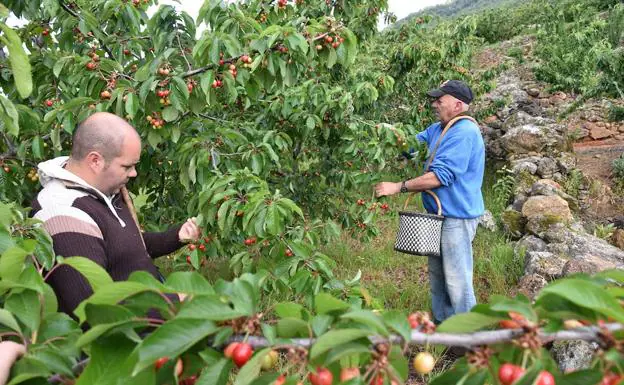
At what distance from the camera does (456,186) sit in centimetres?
349

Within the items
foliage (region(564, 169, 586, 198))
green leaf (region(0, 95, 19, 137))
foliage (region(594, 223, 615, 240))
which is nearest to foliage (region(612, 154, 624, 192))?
foliage (region(564, 169, 586, 198))

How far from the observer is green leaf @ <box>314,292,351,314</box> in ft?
2.71

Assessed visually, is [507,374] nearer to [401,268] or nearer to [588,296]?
[588,296]

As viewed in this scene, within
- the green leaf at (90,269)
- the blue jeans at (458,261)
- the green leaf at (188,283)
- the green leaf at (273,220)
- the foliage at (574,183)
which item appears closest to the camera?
the green leaf at (188,283)

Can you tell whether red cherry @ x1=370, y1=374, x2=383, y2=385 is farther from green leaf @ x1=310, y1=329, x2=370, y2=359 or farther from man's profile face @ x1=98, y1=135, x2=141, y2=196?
man's profile face @ x1=98, y1=135, x2=141, y2=196

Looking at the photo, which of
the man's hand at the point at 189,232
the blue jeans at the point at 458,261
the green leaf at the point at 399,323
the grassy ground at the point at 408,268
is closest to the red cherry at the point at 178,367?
the green leaf at the point at 399,323

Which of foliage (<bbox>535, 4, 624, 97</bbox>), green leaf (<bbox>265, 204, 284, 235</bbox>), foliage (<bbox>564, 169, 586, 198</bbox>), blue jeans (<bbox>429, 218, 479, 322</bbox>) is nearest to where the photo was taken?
green leaf (<bbox>265, 204, 284, 235</bbox>)

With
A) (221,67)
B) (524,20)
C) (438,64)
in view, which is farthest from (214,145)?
(524,20)

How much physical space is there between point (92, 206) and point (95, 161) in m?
0.20

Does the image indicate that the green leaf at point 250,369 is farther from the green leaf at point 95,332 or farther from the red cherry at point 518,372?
the red cherry at point 518,372

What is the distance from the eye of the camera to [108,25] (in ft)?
11.7

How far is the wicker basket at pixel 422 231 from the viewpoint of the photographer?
134 inches

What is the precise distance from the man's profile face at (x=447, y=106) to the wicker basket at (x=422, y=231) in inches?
23.4

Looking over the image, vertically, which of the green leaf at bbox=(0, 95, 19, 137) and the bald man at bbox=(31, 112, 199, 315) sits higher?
the green leaf at bbox=(0, 95, 19, 137)
